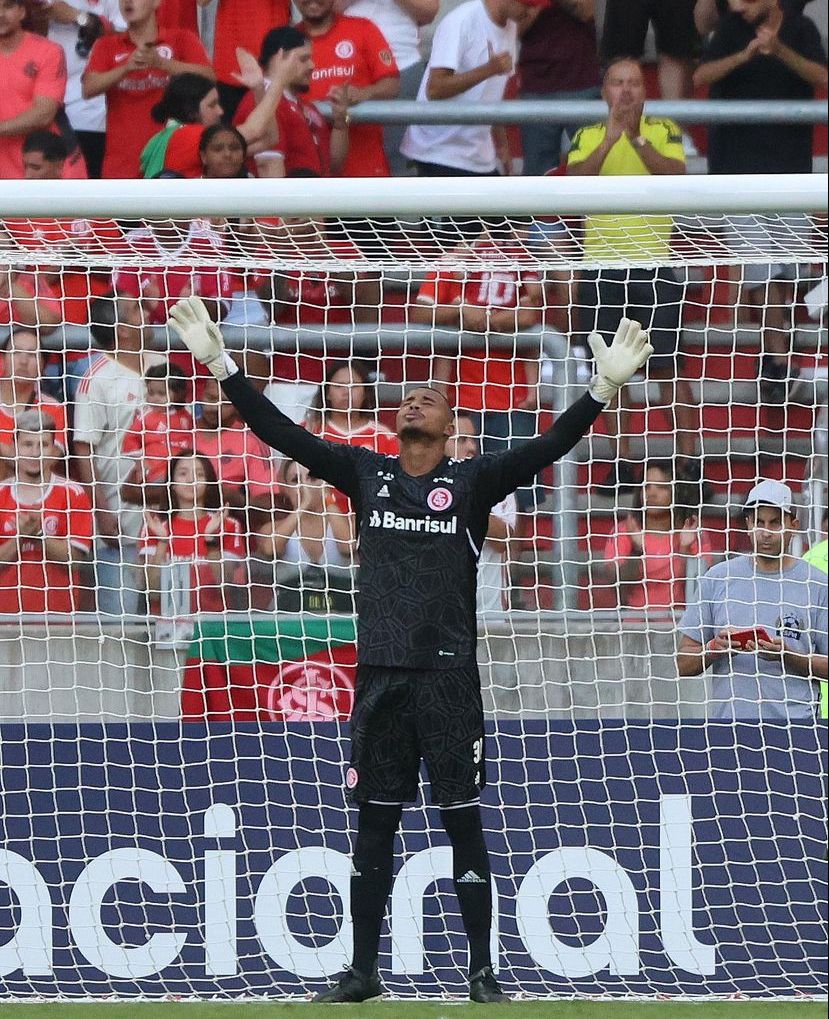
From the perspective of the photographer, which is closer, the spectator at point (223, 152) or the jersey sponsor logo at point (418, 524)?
the jersey sponsor logo at point (418, 524)

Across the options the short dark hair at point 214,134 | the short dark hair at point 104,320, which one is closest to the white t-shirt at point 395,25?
the short dark hair at point 214,134

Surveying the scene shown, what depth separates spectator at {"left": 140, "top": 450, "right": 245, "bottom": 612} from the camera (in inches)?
231

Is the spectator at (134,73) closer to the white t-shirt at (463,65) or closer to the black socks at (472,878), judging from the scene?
the white t-shirt at (463,65)

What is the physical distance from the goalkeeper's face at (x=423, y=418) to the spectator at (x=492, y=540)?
1390 millimetres

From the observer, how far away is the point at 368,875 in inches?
168

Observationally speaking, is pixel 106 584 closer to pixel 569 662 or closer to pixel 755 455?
pixel 569 662

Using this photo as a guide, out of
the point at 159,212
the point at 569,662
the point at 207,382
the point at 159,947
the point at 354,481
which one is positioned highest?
the point at 159,212

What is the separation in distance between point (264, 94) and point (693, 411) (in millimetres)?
2630

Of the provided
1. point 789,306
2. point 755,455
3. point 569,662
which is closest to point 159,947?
point 569,662

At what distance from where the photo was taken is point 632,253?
18.3 feet

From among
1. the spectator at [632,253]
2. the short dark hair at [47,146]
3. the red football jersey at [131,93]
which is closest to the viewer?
the spectator at [632,253]

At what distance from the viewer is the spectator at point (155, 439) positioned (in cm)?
593

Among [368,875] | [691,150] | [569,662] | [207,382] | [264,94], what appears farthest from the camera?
[691,150]

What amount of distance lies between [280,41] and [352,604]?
2991 mm
